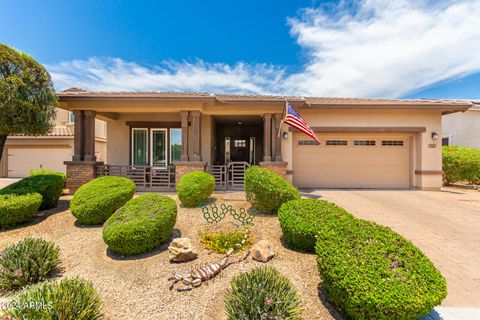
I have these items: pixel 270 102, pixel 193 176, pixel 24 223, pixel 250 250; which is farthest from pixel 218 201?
pixel 24 223

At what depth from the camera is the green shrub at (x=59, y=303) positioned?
244cm

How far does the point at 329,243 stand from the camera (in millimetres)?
3012

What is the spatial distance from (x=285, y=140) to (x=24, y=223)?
9.08 m

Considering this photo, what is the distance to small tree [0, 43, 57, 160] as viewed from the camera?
236 inches

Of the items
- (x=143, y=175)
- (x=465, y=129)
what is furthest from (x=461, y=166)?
(x=143, y=175)

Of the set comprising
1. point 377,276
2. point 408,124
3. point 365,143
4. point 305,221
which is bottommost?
point 377,276

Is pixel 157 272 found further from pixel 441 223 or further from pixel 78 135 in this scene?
pixel 78 135

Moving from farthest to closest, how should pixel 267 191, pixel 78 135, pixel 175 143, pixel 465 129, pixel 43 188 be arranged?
pixel 465 129
pixel 175 143
pixel 78 135
pixel 43 188
pixel 267 191

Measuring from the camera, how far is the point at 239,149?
13.9m

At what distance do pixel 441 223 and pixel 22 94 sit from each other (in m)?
11.9

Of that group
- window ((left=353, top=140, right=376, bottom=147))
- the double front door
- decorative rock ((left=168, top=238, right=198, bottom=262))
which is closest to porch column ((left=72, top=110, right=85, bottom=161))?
decorative rock ((left=168, top=238, right=198, bottom=262))

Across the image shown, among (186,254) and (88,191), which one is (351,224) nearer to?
(186,254)

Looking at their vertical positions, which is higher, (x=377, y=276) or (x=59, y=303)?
(x=377, y=276)

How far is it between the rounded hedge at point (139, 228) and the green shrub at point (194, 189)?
1.71 metres
